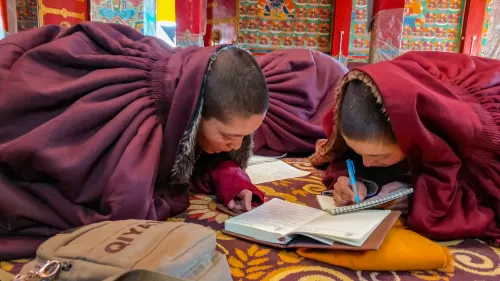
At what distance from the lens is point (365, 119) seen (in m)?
0.98

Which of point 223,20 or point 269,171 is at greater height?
point 223,20

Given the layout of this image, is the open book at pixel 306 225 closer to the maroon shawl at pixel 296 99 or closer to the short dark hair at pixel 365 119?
the short dark hair at pixel 365 119

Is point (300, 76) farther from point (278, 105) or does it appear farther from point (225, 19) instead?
point (225, 19)

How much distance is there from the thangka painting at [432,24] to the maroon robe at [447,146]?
140 inches

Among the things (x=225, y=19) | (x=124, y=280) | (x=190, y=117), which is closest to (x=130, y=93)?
(x=190, y=117)

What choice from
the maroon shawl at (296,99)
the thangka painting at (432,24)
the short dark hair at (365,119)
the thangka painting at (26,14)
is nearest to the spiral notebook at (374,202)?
the short dark hair at (365,119)

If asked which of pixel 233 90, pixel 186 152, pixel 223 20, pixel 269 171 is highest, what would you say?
pixel 223 20

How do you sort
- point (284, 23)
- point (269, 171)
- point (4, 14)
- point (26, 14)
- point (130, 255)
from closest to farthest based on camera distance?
1. point (130, 255)
2. point (269, 171)
3. point (4, 14)
4. point (26, 14)
5. point (284, 23)

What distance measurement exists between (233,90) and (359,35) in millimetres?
3442

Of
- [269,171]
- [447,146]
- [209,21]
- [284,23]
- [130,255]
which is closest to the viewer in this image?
[130,255]

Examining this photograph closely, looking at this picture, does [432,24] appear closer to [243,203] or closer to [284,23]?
[284,23]

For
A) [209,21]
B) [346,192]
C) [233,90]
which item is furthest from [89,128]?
[209,21]

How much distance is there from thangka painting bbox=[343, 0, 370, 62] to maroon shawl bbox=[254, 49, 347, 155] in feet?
6.81

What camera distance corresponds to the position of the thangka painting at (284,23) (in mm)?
4234
